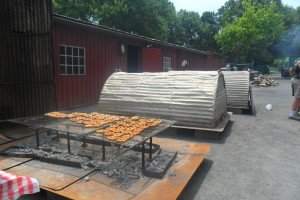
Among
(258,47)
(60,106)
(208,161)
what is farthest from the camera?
(258,47)

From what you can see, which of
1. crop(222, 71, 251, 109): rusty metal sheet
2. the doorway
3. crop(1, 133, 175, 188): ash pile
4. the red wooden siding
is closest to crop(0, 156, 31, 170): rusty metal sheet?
crop(1, 133, 175, 188): ash pile

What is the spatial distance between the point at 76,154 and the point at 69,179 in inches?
39.6

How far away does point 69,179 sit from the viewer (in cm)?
444

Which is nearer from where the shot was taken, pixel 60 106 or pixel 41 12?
pixel 41 12

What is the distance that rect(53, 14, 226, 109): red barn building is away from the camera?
1123cm

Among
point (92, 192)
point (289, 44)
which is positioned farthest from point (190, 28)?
point (92, 192)

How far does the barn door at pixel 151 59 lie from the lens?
17.4 meters

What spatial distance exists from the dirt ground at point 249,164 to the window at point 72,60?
5818mm

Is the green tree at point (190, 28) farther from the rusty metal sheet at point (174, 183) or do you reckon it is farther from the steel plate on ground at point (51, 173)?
the steel plate on ground at point (51, 173)

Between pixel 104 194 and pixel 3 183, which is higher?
pixel 3 183

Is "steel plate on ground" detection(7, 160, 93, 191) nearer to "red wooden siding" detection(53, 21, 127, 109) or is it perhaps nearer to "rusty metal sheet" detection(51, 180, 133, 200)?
"rusty metal sheet" detection(51, 180, 133, 200)

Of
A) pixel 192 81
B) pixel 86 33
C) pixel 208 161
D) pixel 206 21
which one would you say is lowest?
pixel 208 161

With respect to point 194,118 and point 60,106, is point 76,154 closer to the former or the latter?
point 194,118

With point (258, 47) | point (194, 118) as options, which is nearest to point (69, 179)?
point (194, 118)
